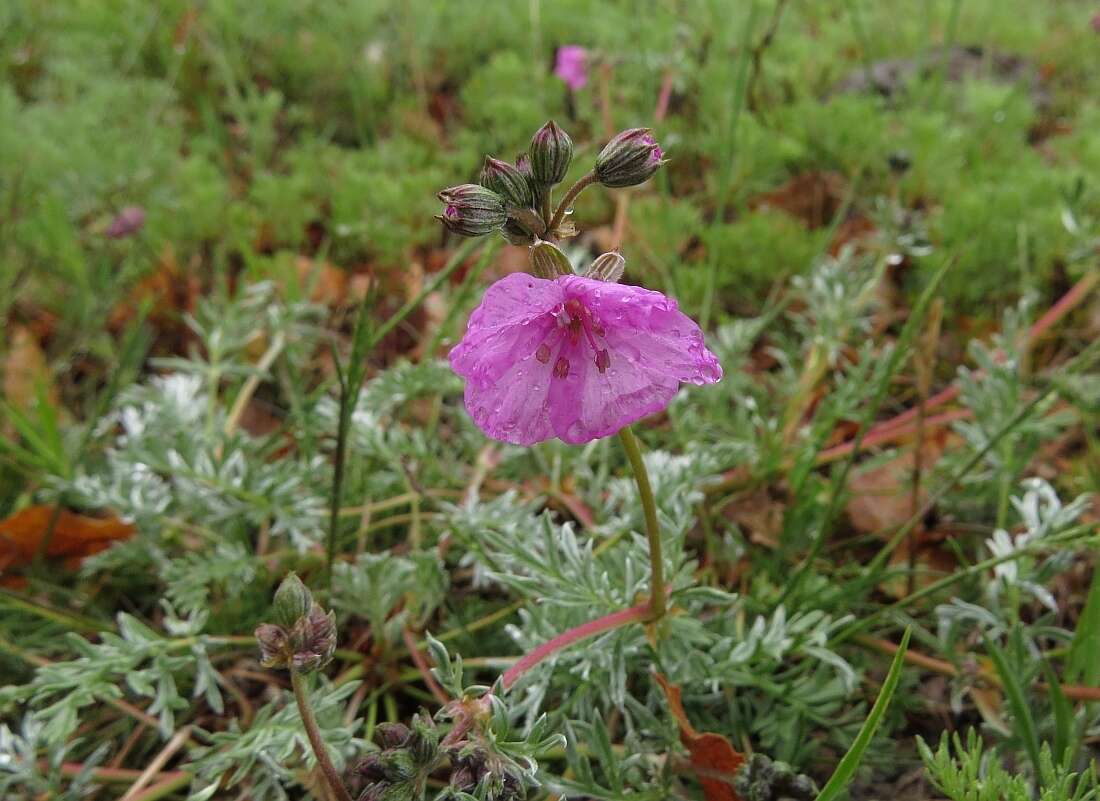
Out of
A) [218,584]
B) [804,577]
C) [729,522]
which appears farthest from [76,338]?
[804,577]

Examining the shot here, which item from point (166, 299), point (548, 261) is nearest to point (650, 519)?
point (548, 261)

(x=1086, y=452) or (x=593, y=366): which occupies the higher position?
(x=593, y=366)

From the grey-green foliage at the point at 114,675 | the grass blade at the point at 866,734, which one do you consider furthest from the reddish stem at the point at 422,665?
the grass blade at the point at 866,734

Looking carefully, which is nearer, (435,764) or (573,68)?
(435,764)

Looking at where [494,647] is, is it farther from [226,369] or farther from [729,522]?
[226,369]

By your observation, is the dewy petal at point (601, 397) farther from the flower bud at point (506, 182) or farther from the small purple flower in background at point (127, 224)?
the small purple flower in background at point (127, 224)

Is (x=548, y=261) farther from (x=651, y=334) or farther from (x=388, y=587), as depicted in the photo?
(x=388, y=587)
